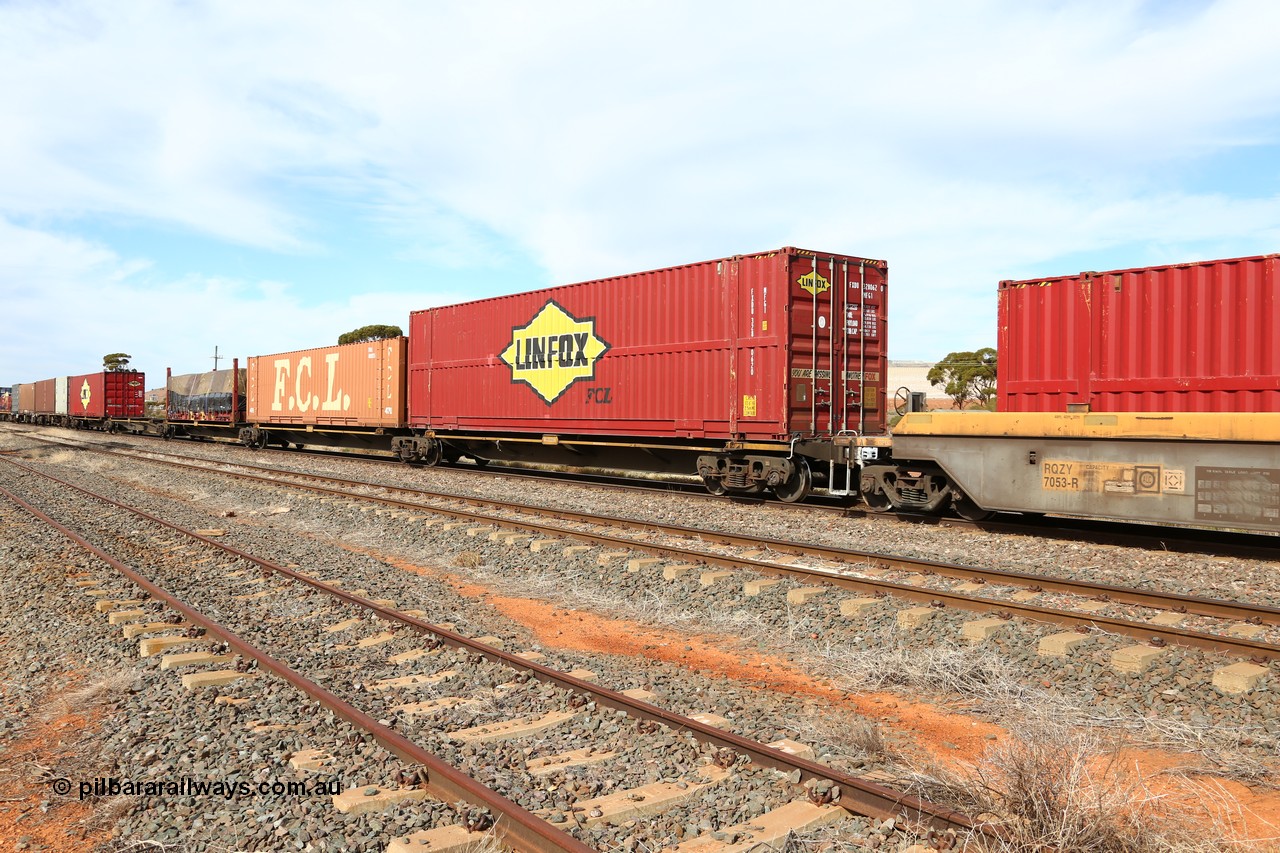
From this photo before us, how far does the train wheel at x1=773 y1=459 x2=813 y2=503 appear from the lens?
13977 mm

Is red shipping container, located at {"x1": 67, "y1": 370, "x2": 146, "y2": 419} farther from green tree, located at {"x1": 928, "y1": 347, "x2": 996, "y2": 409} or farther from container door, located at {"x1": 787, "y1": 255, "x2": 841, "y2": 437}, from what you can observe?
green tree, located at {"x1": 928, "y1": 347, "x2": 996, "y2": 409}

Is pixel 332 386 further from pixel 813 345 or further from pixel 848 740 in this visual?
pixel 848 740

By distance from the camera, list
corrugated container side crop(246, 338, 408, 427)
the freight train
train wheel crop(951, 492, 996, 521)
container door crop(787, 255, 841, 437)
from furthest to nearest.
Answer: corrugated container side crop(246, 338, 408, 427), container door crop(787, 255, 841, 437), train wheel crop(951, 492, 996, 521), the freight train

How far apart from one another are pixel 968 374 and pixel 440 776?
2204 inches

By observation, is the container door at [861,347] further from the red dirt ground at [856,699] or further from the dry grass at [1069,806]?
the dry grass at [1069,806]

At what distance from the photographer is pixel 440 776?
12.5 ft

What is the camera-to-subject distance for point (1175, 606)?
7031mm

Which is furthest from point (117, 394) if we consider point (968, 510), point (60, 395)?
point (968, 510)

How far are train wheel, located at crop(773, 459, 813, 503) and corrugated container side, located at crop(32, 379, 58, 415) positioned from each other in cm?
5892

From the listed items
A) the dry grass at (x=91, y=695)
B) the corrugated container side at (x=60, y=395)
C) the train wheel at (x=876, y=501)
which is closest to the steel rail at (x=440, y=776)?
the dry grass at (x=91, y=695)

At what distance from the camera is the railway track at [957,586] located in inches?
250

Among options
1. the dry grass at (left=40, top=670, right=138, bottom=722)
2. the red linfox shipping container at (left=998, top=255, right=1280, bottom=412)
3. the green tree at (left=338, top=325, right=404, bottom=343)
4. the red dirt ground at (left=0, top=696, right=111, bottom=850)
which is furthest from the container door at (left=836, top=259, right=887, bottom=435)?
the green tree at (left=338, top=325, right=404, bottom=343)

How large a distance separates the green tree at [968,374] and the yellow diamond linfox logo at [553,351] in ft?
117

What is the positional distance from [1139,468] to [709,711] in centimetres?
708
